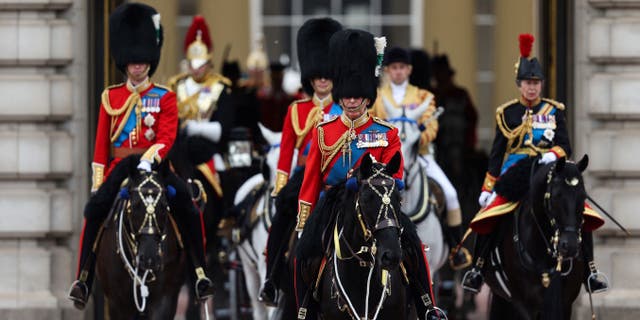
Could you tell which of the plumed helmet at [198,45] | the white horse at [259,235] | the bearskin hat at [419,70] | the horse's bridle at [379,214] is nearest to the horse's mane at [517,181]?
the white horse at [259,235]

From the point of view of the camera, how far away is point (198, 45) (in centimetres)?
1669

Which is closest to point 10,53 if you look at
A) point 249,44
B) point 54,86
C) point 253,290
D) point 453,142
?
point 54,86

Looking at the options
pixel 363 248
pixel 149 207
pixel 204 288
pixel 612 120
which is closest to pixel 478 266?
pixel 204 288

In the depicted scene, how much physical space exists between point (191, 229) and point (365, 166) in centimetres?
292

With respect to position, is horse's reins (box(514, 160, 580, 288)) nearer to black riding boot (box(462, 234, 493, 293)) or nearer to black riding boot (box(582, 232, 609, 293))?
black riding boot (box(582, 232, 609, 293))

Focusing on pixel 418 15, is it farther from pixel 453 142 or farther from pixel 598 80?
pixel 598 80

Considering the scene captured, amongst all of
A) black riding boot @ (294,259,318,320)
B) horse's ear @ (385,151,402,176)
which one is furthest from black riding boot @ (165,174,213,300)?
horse's ear @ (385,151,402,176)

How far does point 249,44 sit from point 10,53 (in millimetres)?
11830

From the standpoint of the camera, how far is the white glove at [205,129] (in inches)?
608

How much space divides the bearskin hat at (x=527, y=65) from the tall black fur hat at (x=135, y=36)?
8.34ft

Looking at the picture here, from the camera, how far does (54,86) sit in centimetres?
1510

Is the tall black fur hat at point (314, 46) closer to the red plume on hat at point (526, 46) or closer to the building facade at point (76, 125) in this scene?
the red plume on hat at point (526, 46)

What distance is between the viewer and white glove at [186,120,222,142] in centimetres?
1545

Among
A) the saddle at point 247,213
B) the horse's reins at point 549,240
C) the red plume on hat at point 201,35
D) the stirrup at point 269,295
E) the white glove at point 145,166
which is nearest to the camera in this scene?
the horse's reins at point 549,240
